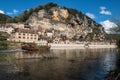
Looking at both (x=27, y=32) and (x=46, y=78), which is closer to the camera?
(x=46, y=78)

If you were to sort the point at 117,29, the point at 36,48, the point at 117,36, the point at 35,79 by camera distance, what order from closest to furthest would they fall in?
the point at 35,79
the point at 117,29
the point at 117,36
the point at 36,48

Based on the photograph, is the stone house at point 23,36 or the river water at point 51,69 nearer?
the river water at point 51,69

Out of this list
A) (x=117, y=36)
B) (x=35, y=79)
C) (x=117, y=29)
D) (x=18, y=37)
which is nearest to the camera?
(x=35, y=79)

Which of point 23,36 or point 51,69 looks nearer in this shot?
point 51,69

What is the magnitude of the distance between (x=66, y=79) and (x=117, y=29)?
534 inches

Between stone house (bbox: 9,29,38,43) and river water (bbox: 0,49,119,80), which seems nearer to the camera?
river water (bbox: 0,49,119,80)

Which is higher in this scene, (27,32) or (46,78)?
(27,32)

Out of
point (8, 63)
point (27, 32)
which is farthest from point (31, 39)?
point (8, 63)

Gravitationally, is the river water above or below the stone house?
below

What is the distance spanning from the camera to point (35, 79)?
1193 inches

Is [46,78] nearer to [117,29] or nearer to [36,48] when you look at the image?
[117,29]

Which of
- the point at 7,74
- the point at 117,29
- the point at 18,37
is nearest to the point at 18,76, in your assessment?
the point at 7,74

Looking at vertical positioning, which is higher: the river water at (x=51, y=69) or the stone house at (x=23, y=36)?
the stone house at (x=23, y=36)

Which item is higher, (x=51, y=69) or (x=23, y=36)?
(x=23, y=36)
